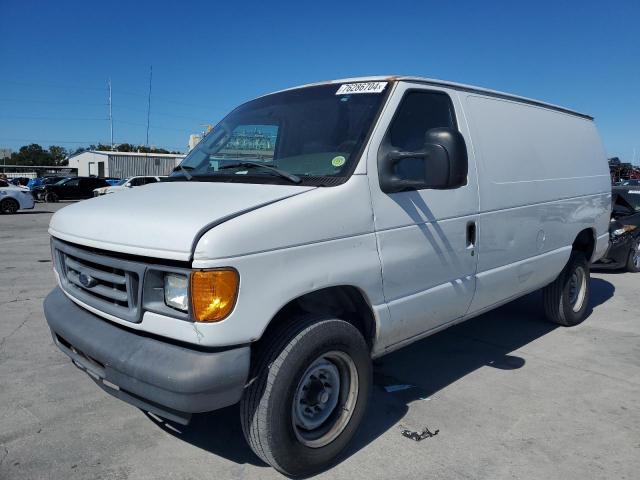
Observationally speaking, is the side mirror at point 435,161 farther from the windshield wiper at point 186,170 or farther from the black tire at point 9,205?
the black tire at point 9,205

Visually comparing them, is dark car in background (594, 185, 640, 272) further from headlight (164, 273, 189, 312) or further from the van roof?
headlight (164, 273, 189, 312)

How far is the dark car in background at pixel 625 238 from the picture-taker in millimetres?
9242

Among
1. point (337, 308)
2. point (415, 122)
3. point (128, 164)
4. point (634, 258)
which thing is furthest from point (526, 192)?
point (128, 164)

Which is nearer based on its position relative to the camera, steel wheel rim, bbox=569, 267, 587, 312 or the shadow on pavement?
the shadow on pavement

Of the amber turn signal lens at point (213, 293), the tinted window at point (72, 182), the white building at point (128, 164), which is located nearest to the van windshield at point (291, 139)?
the amber turn signal lens at point (213, 293)

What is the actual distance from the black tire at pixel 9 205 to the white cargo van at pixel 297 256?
21260mm

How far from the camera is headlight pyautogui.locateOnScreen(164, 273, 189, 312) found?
2436 millimetres

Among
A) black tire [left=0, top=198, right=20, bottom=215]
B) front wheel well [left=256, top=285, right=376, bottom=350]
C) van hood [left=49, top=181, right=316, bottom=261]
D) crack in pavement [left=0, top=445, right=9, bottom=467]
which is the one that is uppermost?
van hood [left=49, top=181, right=316, bottom=261]

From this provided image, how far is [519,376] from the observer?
174 inches

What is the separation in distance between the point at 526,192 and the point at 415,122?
1480 millimetres

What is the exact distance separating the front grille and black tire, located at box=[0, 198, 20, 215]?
21.6m

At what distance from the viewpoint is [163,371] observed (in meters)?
2.39

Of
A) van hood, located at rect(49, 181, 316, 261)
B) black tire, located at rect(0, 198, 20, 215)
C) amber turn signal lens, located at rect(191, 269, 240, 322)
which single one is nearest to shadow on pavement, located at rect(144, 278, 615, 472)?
amber turn signal lens, located at rect(191, 269, 240, 322)

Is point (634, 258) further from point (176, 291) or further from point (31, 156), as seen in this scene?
point (31, 156)
